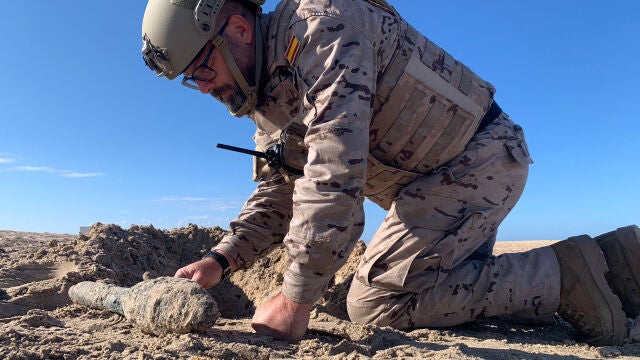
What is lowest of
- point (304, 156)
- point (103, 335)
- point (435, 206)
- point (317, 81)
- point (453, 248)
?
point (103, 335)

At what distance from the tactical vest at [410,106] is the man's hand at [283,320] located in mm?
1106

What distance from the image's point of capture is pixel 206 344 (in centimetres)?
184

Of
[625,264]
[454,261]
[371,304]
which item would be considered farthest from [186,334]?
[625,264]

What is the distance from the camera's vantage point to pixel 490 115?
327 cm

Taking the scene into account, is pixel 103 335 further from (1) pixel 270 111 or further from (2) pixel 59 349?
(1) pixel 270 111

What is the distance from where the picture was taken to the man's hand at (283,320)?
6.86 feet

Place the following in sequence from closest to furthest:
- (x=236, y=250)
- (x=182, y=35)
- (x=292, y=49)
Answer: (x=292, y=49) < (x=182, y=35) < (x=236, y=250)

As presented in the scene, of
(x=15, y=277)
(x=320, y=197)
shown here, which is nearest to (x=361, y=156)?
(x=320, y=197)

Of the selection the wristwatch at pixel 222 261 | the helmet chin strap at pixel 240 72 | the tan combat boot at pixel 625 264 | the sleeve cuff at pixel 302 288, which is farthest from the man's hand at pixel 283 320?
the tan combat boot at pixel 625 264

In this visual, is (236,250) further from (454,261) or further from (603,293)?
(603,293)

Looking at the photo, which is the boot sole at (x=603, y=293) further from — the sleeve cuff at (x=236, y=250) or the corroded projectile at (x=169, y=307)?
the corroded projectile at (x=169, y=307)

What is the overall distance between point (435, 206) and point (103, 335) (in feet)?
6.25

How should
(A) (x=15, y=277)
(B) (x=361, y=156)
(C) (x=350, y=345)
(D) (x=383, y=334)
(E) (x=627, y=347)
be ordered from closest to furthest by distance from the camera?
(C) (x=350, y=345) < (B) (x=361, y=156) < (D) (x=383, y=334) < (E) (x=627, y=347) < (A) (x=15, y=277)

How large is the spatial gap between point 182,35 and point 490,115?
202cm
